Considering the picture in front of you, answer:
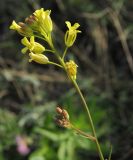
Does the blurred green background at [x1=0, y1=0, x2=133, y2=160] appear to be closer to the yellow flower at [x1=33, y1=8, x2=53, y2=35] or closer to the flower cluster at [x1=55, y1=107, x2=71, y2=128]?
the flower cluster at [x1=55, y1=107, x2=71, y2=128]

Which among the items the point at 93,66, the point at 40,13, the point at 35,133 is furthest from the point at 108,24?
the point at 40,13

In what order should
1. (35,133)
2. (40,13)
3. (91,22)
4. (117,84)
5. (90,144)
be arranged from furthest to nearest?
(91,22) → (117,84) → (35,133) → (90,144) → (40,13)

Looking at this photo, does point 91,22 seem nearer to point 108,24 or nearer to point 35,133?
point 108,24

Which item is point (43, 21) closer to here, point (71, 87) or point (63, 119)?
point (63, 119)

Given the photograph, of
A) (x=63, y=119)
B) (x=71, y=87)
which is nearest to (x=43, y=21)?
(x=63, y=119)

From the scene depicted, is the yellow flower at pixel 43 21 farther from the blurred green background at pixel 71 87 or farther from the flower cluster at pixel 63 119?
the blurred green background at pixel 71 87

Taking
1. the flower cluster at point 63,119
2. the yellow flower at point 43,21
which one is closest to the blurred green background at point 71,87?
the flower cluster at point 63,119

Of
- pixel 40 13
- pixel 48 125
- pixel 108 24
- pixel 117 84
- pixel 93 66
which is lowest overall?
pixel 40 13

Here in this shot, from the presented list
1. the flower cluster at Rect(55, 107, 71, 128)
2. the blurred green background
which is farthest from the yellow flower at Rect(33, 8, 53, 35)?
the blurred green background
